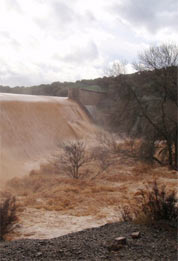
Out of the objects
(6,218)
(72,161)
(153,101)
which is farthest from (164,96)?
(6,218)

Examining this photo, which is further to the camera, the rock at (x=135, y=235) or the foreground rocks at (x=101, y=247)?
the rock at (x=135, y=235)

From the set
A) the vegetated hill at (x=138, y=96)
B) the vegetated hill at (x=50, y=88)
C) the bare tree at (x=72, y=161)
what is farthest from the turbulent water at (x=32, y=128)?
the vegetated hill at (x=50, y=88)

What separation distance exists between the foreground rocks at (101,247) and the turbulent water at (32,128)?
8857mm

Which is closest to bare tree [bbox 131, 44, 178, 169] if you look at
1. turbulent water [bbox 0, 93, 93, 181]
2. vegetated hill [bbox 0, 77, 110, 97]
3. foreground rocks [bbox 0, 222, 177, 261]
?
turbulent water [bbox 0, 93, 93, 181]

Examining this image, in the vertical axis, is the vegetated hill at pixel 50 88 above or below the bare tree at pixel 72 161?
above

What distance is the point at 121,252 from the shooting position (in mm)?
3941

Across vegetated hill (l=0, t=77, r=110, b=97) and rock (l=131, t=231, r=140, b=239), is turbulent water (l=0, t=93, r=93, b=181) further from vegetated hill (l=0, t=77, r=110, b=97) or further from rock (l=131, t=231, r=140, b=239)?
vegetated hill (l=0, t=77, r=110, b=97)

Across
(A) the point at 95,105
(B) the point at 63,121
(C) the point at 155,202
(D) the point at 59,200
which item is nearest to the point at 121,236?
(C) the point at 155,202

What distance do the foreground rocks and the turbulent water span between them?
8857 mm

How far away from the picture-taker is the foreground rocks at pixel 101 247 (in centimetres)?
388

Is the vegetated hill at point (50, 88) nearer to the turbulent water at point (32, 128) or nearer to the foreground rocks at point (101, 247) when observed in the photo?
the turbulent water at point (32, 128)

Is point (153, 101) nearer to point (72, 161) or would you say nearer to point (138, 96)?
point (138, 96)

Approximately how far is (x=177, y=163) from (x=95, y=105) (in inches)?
604

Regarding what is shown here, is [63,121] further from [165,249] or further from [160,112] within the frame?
[165,249]
